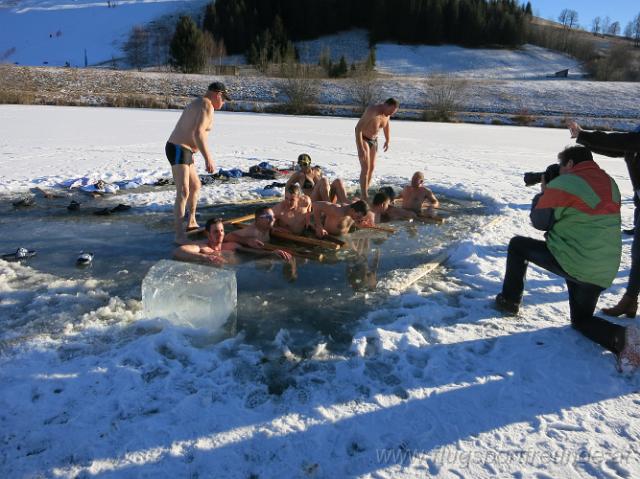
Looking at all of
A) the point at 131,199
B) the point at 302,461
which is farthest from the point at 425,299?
the point at 131,199

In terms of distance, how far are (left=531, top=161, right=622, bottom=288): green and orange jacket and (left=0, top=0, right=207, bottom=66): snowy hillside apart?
2782 inches

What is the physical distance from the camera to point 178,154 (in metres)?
5.45

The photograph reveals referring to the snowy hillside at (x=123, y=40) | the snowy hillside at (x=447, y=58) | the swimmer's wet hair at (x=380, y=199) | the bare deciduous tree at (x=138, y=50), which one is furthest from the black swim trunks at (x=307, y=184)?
the bare deciduous tree at (x=138, y=50)

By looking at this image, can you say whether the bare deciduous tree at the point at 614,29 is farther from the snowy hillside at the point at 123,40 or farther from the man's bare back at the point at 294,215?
the man's bare back at the point at 294,215

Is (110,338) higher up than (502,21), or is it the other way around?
(502,21)

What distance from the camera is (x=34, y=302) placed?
380 centimetres

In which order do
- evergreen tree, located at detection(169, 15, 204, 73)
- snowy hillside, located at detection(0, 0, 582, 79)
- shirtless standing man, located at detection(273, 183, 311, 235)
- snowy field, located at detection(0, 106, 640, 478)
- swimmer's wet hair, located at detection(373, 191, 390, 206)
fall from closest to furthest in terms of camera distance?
snowy field, located at detection(0, 106, 640, 478) → shirtless standing man, located at detection(273, 183, 311, 235) → swimmer's wet hair, located at detection(373, 191, 390, 206) → evergreen tree, located at detection(169, 15, 204, 73) → snowy hillside, located at detection(0, 0, 582, 79)

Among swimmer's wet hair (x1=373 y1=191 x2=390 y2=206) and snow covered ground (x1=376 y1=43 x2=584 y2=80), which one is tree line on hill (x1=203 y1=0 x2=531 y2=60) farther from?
swimmer's wet hair (x1=373 y1=191 x2=390 y2=206)

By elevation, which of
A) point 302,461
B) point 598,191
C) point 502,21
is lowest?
point 302,461

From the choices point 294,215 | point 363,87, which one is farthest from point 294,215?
point 363,87

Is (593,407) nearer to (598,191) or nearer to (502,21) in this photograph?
(598,191)

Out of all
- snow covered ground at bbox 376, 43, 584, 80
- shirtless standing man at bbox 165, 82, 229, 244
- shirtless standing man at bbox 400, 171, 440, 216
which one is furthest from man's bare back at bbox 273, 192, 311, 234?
snow covered ground at bbox 376, 43, 584, 80

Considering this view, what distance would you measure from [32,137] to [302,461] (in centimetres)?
1320

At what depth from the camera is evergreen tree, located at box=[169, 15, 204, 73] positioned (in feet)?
138
